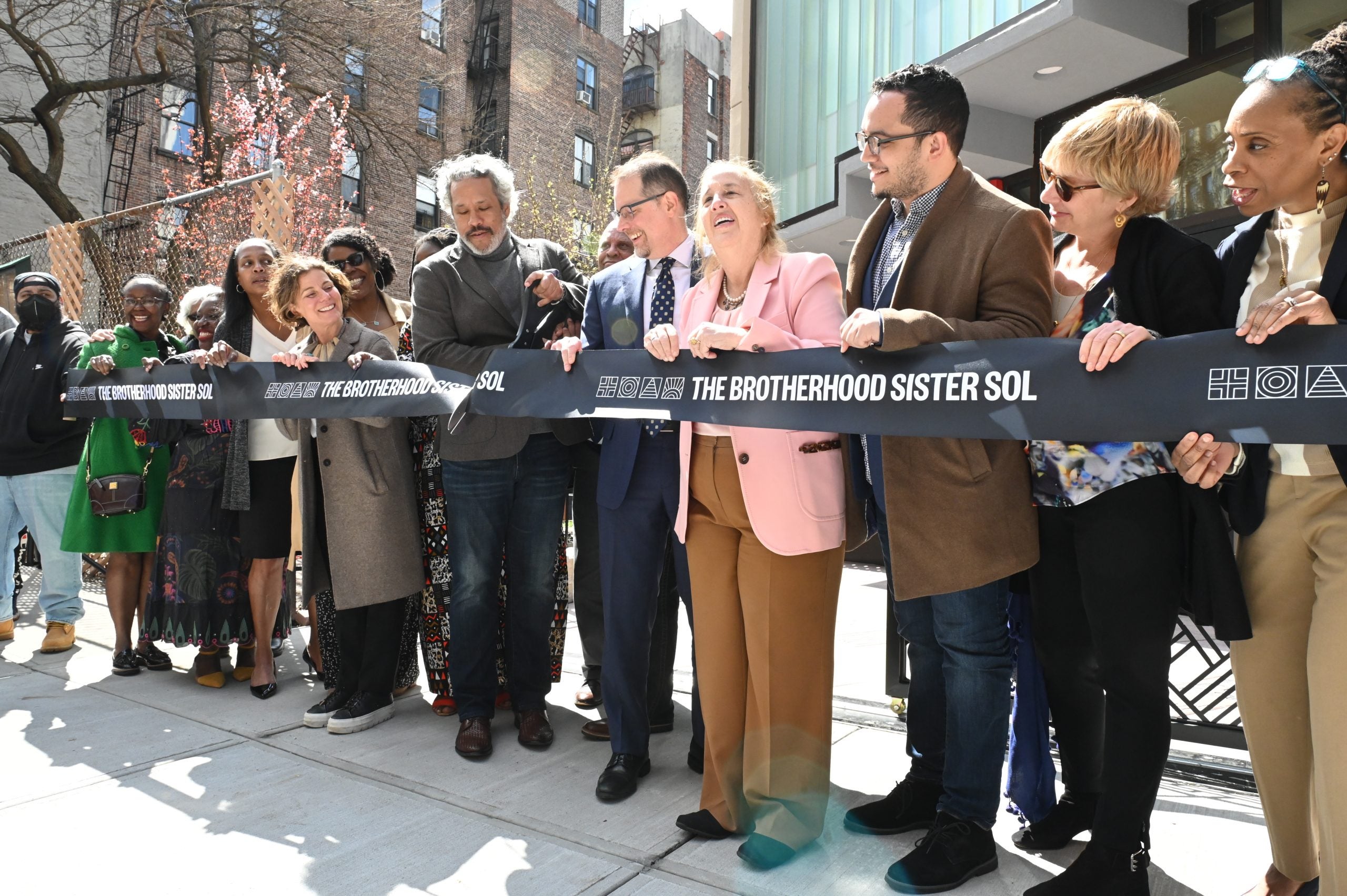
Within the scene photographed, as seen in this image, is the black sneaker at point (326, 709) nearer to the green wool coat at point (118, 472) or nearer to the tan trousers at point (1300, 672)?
the green wool coat at point (118, 472)

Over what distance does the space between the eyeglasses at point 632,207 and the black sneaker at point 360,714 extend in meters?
2.47

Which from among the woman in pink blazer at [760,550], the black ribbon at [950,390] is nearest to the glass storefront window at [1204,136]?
the woman in pink blazer at [760,550]

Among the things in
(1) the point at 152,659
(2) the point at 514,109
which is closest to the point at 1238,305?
(1) the point at 152,659

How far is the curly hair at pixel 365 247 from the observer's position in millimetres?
4742

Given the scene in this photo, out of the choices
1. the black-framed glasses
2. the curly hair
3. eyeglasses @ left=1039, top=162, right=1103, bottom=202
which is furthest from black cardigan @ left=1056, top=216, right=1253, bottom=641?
the curly hair

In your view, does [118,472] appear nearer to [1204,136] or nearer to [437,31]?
[1204,136]

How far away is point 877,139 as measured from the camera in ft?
9.28

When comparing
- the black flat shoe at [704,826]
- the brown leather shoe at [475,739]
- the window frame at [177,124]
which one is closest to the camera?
the black flat shoe at [704,826]

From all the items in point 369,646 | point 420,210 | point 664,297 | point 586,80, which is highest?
point 586,80

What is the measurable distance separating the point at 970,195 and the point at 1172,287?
0.62 m

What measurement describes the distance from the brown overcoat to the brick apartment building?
47.8ft

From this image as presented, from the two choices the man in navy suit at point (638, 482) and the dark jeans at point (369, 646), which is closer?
the man in navy suit at point (638, 482)

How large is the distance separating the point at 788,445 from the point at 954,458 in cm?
52

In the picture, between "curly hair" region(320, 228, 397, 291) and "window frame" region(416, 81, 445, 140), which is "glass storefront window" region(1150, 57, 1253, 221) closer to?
"curly hair" region(320, 228, 397, 291)
